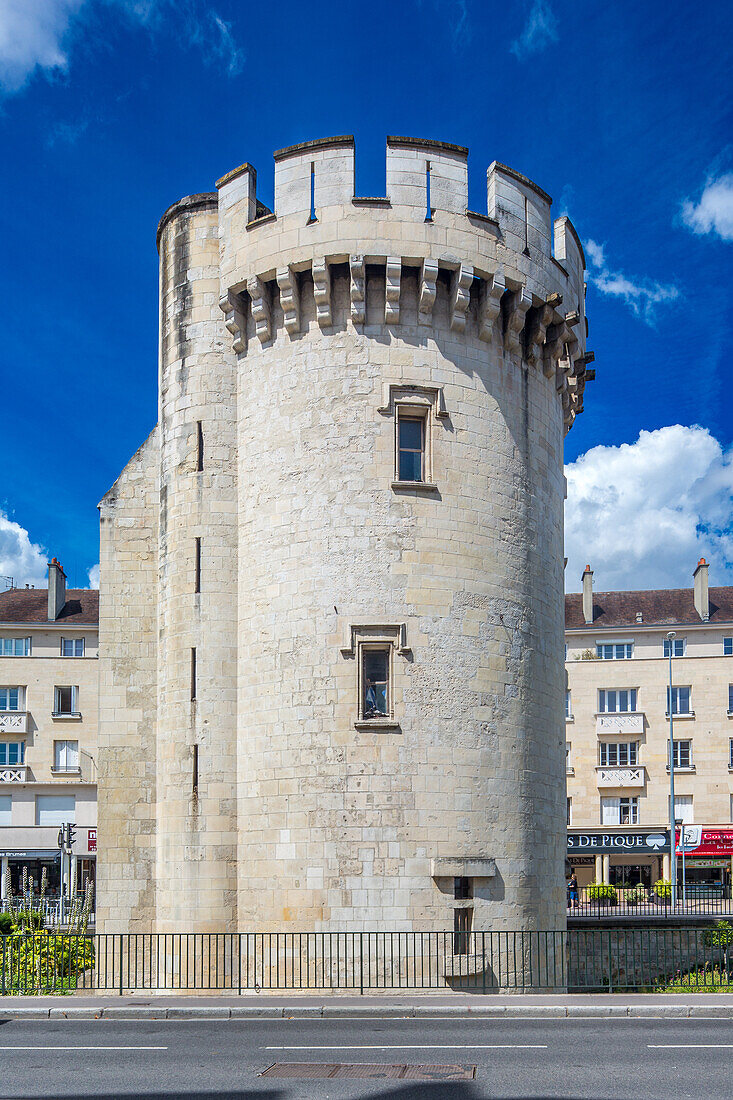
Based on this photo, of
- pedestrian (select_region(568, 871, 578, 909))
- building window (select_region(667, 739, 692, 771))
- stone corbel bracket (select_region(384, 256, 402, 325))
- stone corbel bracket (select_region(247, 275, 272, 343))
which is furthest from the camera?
building window (select_region(667, 739, 692, 771))

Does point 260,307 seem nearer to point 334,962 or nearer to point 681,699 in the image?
point 334,962

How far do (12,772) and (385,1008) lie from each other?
41.0 meters

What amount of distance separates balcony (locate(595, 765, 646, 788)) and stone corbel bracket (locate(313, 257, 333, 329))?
135 feet

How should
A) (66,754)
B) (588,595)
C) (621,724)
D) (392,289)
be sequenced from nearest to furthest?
1. (392,289)
2. (66,754)
3. (621,724)
4. (588,595)

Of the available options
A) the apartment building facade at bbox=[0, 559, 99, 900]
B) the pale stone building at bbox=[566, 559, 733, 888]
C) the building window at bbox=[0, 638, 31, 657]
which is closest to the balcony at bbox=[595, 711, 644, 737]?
the pale stone building at bbox=[566, 559, 733, 888]

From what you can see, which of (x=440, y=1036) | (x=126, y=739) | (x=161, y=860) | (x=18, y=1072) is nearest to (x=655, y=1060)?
(x=440, y=1036)

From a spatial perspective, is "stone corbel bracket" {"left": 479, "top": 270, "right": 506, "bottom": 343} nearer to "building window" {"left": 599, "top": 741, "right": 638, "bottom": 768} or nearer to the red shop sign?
the red shop sign

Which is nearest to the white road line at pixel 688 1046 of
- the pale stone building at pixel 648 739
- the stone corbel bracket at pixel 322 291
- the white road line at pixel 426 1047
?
the white road line at pixel 426 1047

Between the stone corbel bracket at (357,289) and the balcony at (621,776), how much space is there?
41.1m

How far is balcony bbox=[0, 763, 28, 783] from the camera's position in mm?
53666

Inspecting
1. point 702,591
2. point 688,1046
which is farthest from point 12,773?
point 688,1046

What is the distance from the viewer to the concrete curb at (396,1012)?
16219 millimetres

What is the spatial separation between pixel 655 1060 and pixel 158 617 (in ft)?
45.6

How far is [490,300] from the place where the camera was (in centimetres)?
2169
